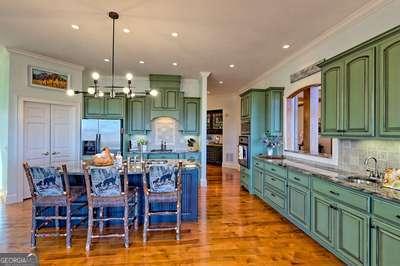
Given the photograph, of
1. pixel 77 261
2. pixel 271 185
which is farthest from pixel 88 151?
pixel 271 185

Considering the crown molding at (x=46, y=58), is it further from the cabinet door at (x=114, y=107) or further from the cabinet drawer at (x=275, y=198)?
the cabinet drawer at (x=275, y=198)

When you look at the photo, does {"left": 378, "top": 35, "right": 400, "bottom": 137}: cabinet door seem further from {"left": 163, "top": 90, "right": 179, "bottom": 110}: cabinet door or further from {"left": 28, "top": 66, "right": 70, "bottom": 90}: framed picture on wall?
{"left": 28, "top": 66, "right": 70, "bottom": 90}: framed picture on wall

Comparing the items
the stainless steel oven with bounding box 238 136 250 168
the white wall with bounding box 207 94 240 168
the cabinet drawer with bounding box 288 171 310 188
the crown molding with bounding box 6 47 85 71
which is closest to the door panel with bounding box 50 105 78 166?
the crown molding with bounding box 6 47 85 71

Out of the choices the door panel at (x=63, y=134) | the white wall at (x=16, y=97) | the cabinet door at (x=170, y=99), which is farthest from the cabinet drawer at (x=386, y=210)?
the white wall at (x=16, y=97)

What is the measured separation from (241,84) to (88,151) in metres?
5.41

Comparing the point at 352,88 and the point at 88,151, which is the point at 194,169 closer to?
the point at 352,88

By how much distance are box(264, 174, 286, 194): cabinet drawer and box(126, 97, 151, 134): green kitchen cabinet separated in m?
3.77

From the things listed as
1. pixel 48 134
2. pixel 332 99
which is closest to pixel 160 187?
pixel 332 99

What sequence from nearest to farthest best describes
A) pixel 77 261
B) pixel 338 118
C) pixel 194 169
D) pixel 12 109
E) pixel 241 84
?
1. pixel 77 261
2. pixel 338 118
3. pixel 194 169
4. pixel 12 109
5. pixel 241 84

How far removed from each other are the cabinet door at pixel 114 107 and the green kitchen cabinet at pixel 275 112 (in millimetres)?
3876

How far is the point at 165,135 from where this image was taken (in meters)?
7.92

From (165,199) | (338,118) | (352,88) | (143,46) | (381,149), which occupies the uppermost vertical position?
(143,46)

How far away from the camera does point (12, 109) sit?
5445mm

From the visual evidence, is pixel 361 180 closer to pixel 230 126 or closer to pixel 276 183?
pixel 276 183
